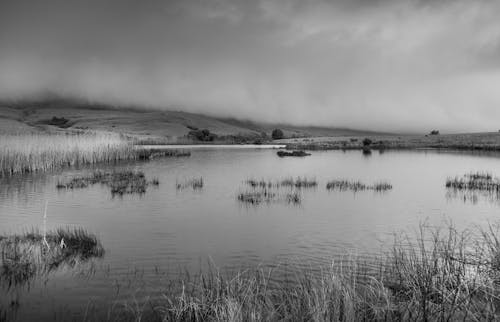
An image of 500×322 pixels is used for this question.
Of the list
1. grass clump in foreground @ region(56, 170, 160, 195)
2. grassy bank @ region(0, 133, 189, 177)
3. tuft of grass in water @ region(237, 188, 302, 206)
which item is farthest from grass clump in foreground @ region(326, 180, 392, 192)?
grassy bank @ region(0, 133, 189, 177)

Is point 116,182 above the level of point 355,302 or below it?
below

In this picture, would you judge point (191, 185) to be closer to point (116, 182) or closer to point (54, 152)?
Result: point (116, 182)

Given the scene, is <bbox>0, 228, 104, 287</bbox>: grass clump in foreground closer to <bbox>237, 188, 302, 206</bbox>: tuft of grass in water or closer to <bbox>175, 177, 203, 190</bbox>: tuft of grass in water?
<bbox>237, 188, 302, 206</bbox>: tuft of grass in water

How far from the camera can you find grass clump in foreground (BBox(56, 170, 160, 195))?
26.9 meters

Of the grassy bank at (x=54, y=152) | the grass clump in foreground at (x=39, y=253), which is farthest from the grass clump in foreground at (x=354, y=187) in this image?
the grassy bank at (x=54, y=152)

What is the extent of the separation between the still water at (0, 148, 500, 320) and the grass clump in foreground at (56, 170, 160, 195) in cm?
74

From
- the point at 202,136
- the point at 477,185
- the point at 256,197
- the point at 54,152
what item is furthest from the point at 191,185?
the point at 202,136

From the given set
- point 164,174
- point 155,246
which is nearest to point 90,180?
point 164,174

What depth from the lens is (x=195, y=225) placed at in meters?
17.6

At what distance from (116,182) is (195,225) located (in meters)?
13.6

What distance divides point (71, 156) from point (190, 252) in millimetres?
34138

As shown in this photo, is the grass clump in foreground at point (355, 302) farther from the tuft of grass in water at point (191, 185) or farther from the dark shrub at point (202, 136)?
the dark shrub at point (202, 136)

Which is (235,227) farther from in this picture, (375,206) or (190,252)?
(375,206)

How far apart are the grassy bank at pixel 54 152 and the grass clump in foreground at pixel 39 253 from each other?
23.2m
